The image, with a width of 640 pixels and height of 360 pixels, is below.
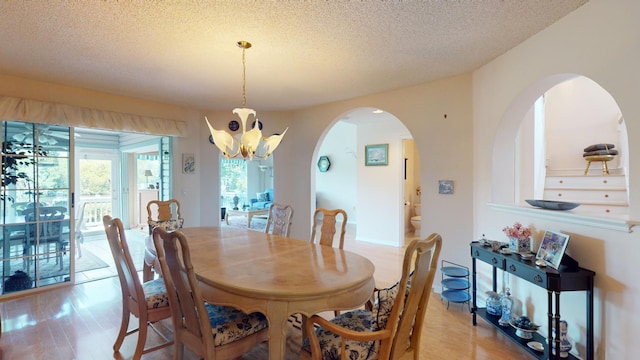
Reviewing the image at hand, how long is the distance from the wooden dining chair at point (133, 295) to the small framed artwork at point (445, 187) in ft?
9.33

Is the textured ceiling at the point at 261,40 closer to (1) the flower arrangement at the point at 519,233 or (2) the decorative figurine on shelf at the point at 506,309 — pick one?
(1) the flower arrangement at the point at 519,233

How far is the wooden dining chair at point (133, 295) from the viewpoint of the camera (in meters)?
1.93

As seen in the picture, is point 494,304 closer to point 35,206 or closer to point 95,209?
point 35,206

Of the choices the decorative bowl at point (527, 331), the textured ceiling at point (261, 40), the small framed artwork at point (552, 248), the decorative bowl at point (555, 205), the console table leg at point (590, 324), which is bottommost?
the decorative bowl at point (527, 331)

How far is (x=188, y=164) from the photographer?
181 inches

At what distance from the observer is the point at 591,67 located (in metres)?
1.83

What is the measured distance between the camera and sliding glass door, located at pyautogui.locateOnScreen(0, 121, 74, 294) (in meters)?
3.25

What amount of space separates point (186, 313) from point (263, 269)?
46cm

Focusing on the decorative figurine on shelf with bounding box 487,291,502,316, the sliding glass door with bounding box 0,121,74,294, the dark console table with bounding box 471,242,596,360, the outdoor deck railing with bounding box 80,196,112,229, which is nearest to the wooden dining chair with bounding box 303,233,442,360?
the dark console table with bounding box 471,242,596,360

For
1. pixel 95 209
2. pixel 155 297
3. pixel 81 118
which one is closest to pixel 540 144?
pixel 155 297

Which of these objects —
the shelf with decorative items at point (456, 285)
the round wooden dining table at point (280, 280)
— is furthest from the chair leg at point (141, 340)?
the shelf with decorative items at point (456, 285)

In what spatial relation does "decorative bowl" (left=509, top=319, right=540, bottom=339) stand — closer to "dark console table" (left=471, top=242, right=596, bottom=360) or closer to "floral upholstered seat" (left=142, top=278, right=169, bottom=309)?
"dark console table" (left=471, top=242, right=596, bottom=360)

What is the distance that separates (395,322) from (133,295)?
1.82 metres

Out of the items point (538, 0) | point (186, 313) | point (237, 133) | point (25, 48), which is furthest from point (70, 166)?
point (538, 0)
